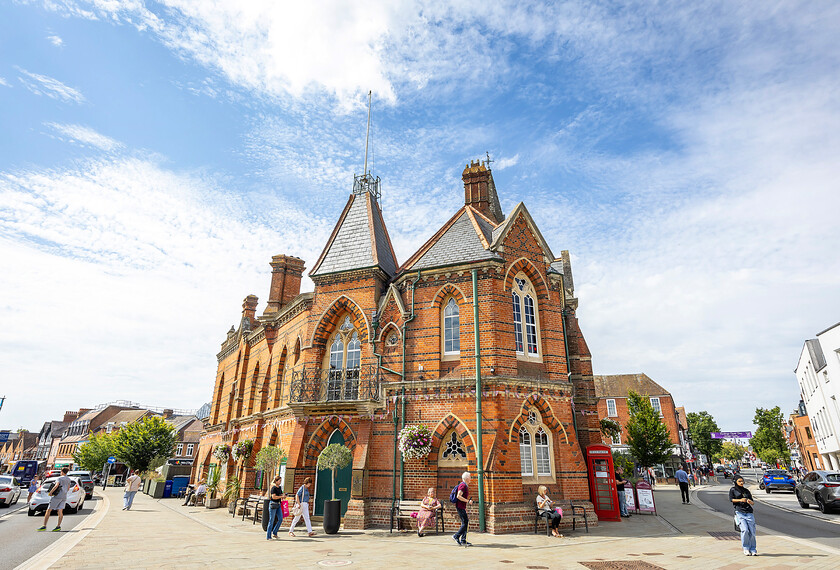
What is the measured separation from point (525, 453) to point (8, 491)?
23243mm

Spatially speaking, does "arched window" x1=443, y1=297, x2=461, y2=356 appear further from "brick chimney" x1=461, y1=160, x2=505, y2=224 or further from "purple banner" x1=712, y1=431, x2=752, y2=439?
"purple banner" x1=712, y1=431, x2=752, y2=439

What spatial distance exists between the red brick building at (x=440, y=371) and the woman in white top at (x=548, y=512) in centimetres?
92

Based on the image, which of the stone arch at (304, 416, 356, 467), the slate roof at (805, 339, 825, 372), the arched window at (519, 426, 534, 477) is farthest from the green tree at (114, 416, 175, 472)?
the slate roof at (805, 339, 825, 372)

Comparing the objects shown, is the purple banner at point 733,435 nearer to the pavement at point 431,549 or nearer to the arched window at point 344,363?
the pavement at point 431,549

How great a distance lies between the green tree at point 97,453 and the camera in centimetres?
5131

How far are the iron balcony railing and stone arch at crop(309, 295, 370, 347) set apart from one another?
127cm

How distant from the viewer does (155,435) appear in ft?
154

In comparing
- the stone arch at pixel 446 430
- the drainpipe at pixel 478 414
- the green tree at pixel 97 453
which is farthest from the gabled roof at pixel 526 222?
the green tree at pixel 97 453

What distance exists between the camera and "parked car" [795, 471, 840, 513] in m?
17.3

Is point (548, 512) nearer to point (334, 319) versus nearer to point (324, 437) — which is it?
point (324, 437)

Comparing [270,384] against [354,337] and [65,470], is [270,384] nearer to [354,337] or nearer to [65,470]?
[354,337]

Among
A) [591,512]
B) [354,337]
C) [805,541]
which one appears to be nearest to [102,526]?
[354,337]

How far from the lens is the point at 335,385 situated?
17797 millimetres

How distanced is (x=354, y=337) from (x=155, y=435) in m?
39.2
